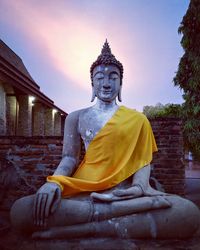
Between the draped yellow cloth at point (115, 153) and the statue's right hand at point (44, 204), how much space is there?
29cm

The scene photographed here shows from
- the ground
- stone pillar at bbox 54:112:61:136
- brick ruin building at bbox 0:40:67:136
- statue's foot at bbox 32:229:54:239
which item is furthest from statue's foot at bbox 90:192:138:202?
stone pillar at bbox 54:112:61:136

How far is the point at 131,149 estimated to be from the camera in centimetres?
286

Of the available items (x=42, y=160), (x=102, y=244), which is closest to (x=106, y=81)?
(x=102, y=244)

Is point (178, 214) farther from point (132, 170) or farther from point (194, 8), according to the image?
point (194, 8)

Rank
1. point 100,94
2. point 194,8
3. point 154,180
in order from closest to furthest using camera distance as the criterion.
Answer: point 100,94 < point 154,180 < point 194,8

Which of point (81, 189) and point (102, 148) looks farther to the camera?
point (102, 148)

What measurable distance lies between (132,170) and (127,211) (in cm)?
48

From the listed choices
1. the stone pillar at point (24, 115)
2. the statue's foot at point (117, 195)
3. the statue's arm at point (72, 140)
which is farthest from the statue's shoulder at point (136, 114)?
the stone pillar at point (24, 115)

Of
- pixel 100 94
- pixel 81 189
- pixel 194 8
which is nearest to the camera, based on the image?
pixel 81 189

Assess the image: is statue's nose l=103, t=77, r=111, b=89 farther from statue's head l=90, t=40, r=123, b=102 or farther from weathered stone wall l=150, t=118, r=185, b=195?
weathered stone wall l=150, t=118, r=185, b=195

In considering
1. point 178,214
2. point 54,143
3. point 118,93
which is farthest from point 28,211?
point 54,143

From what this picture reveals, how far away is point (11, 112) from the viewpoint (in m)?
11.4

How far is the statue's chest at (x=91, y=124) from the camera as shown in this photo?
2.97m

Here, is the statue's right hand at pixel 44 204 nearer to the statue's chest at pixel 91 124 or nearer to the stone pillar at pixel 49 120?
the statue's chest at pixel 91 124
